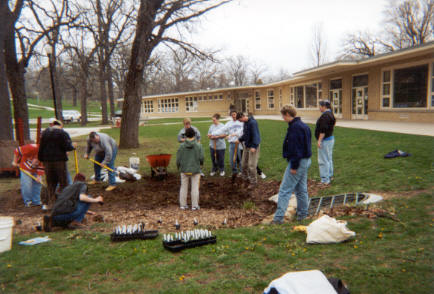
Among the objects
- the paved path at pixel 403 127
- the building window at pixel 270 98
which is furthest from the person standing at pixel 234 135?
the building window at pixel 270 98

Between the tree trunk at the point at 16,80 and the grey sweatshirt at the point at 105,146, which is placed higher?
the tree trunk at the point at 16,80

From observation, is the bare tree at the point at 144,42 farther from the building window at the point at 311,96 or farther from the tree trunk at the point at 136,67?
the building window at the point at 311,96

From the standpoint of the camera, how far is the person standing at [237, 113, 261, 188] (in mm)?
7789

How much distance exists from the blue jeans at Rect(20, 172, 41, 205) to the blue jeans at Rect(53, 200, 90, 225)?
2363mm

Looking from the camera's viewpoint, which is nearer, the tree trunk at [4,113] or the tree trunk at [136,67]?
the tree trunk at [4,113]

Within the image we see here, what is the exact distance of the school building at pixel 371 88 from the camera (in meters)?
17.1

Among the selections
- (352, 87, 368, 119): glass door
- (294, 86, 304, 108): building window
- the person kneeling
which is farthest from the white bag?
(294, 86, 304, 108): building window

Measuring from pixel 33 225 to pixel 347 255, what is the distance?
5.13 meters

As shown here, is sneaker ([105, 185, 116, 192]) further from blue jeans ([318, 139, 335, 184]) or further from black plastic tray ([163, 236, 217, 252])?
blue jeans ([318, 139, 335, 184])

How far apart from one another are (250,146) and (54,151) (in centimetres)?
444

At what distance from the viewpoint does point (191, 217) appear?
612 cm

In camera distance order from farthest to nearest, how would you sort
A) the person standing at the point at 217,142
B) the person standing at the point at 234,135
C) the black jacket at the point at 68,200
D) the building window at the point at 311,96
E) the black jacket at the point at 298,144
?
the building window at the point at 311,96 → the person standing at the point at 217,142 → the person standing at the point at 234,135 → the black jacket at the point at 68,200 → the black jacket at the point at 298,144

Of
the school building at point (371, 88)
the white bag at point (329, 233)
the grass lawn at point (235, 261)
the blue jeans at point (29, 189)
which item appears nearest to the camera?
the grass lawn at point (235, 261)

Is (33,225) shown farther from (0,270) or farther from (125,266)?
(125,266)
